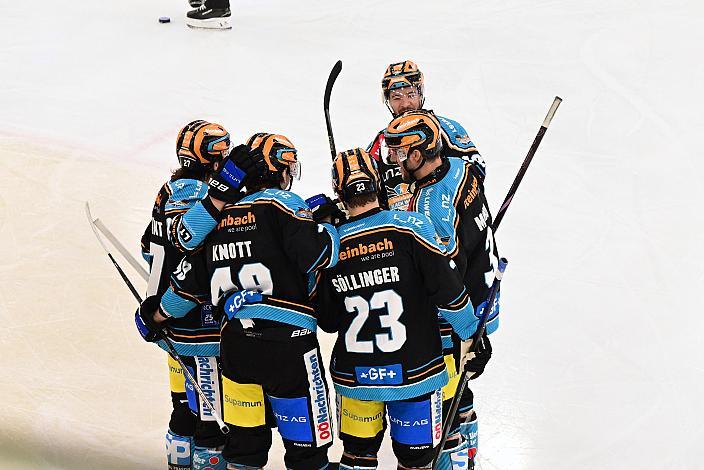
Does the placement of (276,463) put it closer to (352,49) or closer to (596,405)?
(596,405)

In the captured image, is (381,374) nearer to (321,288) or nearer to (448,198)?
(321,288)

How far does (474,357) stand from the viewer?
3.00 m

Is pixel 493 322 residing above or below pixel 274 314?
below

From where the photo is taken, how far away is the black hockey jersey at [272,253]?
269 cm

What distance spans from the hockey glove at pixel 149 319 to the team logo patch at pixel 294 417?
0.56m

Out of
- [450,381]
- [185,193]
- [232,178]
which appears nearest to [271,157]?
[232,178]

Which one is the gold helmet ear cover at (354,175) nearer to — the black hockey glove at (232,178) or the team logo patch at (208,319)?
the black hockey glove at (232,178)

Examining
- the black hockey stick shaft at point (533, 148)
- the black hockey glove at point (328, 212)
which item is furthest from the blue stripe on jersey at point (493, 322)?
the black hockey glove at point (328, 212)

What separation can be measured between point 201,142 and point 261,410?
0.95 meters

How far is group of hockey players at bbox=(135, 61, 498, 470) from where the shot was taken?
271 centimetres

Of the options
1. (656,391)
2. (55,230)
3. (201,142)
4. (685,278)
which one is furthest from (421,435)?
(55,230)

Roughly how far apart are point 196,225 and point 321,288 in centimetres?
44

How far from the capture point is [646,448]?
364 centimetres

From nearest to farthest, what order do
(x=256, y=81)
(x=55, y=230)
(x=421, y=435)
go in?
(x=421, y=435) < (x=55, y=230) < (x=256, y=81)
